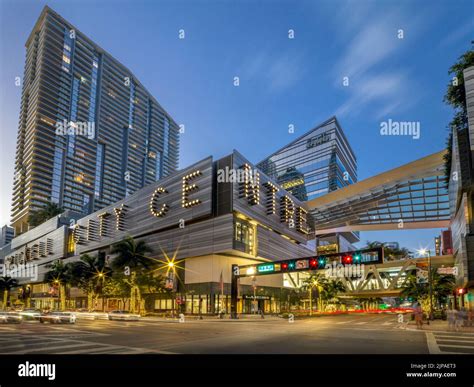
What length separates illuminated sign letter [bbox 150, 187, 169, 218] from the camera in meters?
64.2

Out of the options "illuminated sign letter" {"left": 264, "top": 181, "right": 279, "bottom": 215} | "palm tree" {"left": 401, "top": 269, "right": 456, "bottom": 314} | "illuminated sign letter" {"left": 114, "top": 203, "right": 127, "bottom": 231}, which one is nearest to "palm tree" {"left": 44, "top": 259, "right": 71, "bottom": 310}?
"illuminated sign letter" {"left": 114, "top": 203, "right": 127, "bottom": 231}

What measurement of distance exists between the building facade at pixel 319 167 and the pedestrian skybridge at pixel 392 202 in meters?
32.3

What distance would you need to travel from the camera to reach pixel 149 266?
2566 inches

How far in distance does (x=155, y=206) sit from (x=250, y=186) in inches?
684

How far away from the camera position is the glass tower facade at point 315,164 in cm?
12750

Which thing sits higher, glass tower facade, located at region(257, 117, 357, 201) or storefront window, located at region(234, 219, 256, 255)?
glass tower facade, located at region(257, 117, 357, 201)

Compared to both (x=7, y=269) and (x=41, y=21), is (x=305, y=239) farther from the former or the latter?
(x=41, y=21)

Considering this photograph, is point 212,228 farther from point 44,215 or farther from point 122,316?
point 44,215

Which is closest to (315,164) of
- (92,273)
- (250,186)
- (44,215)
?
(250,186)

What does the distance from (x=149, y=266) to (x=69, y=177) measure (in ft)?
481

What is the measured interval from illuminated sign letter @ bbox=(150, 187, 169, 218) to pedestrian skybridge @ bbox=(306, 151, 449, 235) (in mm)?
30529

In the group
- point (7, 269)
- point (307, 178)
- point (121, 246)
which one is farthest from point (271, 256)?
point (7, 269)

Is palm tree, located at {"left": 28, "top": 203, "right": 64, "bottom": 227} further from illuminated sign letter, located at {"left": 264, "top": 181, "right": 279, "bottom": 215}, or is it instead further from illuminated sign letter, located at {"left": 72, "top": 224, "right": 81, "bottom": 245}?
illuminated sign letter, located at {"left": 264, "top": 181, "right": 279, "bottom": 215}
